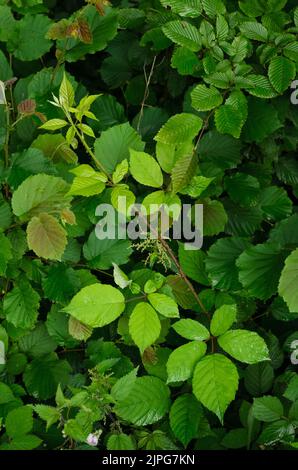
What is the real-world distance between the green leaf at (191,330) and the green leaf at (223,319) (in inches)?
0.8

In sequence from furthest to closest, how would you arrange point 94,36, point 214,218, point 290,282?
point 94,36, point 214,218, point 290,282

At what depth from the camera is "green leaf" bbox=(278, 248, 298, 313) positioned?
3.76 ft

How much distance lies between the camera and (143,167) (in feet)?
4.07

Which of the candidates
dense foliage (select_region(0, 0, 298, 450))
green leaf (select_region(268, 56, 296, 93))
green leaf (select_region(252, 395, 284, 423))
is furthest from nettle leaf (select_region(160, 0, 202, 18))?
green leaf (select_region(252, 395, 284, 423))

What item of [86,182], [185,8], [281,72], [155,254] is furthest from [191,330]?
[185,8]

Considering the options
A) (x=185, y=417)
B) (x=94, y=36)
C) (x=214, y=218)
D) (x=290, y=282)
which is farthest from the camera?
(x=94, y=36)

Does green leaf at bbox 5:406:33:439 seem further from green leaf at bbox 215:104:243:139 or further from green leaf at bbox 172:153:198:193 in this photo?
green leaf at bbox 215:104:243:139

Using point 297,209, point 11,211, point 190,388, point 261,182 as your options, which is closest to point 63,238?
point 11,211

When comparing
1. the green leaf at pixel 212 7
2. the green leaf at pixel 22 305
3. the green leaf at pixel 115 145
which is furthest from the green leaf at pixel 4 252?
the green leaf at pixel 212 7

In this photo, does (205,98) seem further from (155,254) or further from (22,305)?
(22,305)

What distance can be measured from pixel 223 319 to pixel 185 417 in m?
0.25

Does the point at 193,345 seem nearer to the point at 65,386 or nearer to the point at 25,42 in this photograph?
the point at 65,386

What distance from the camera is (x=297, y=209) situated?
1574mm

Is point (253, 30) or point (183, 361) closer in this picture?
point (183, 361)
